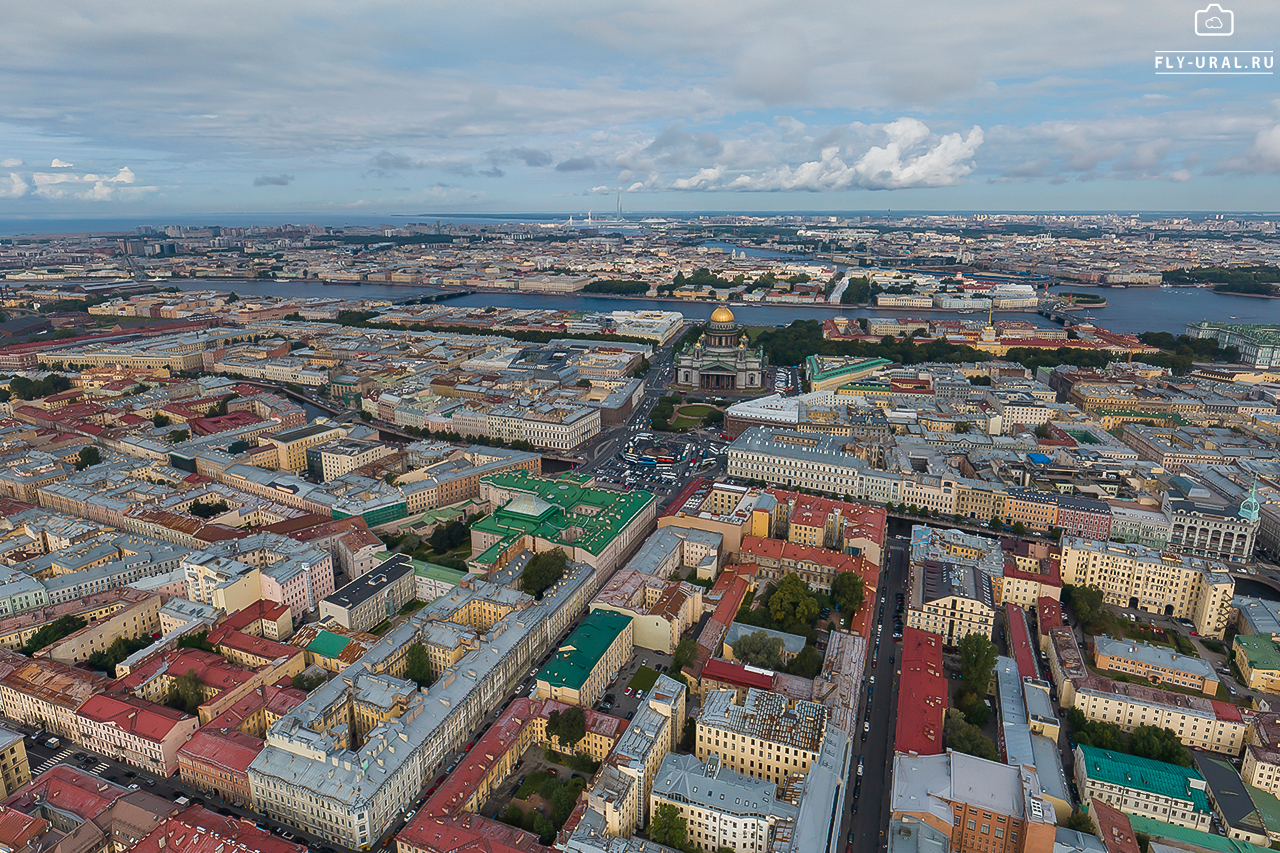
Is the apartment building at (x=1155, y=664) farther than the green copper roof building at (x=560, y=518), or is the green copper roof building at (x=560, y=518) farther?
the green copper roof building at (x=560, y=518)

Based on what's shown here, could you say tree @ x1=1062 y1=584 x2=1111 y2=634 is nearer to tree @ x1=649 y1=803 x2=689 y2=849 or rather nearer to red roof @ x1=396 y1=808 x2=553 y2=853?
tree @ x1=649 y1=803 x2=689 y2=849

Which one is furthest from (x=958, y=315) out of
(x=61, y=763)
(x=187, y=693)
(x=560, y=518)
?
(x=61, y=763)

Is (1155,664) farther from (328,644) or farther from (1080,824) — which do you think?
(328,644)

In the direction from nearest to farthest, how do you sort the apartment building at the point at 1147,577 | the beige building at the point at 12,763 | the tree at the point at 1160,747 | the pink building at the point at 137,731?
the beige building at the point at 12,763, the tree at the point at 1160,747, the pink building at the point at 137,731, the apartment building at the point at 1147,577

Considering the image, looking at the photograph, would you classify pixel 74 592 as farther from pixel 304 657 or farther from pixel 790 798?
pixel 790 798

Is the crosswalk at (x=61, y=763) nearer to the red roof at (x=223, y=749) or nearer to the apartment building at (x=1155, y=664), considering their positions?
the red roof at (x=223, y=749)

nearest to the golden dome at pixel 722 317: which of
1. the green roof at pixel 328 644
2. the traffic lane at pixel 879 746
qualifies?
the traffic lane at pixel 879 746

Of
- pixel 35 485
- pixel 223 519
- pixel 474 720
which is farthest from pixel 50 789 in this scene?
pixel 35 485

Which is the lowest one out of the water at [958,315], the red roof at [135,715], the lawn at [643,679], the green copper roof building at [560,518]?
the lawn at [643,679]
